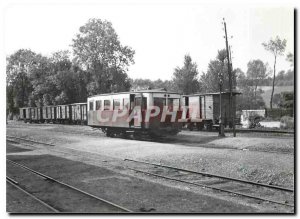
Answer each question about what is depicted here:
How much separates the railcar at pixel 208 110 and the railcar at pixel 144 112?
17.2 feet

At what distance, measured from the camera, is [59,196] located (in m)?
8.19

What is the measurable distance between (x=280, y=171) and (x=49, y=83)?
591 inches

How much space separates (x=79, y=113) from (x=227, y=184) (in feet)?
96.5

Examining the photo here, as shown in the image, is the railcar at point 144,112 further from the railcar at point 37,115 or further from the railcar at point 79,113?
the railcar at point 37,115

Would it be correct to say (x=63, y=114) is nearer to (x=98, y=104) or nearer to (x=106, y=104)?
(x=98, y=104)

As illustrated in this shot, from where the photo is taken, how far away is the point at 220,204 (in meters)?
7.25

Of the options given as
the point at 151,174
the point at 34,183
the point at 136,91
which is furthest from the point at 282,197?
the point at 136,91

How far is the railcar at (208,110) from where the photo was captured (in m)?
24.7

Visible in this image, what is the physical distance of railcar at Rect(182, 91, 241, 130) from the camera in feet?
80.9

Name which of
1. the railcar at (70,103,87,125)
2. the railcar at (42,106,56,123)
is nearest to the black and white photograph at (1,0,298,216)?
the railcar at (70,103,87,125)

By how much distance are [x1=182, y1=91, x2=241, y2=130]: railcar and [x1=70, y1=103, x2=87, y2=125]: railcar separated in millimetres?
13641

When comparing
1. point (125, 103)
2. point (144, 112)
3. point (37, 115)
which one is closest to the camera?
point (144, 112)

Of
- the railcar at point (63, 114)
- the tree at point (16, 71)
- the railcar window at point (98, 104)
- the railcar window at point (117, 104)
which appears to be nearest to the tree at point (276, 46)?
the tree at point (16, 71)

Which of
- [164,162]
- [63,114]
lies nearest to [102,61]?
[164,162]
